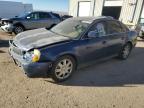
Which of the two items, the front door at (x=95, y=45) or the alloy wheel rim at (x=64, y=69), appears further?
the front door at (x=95, y=45)

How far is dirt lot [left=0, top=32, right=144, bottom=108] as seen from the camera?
11.2 feet

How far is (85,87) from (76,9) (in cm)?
1816

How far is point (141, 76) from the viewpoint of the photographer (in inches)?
198

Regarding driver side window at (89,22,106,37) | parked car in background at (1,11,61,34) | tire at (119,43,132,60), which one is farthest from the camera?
parked car in background at (1,11,61,34)

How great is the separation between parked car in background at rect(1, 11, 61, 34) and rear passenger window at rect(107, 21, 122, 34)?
5.02m

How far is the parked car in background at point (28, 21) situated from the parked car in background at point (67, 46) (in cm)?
523

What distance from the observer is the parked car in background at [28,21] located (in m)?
10.0

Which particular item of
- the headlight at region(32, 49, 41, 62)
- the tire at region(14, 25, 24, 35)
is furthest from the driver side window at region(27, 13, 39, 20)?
the headlight at region(32, 49, 41, 62)

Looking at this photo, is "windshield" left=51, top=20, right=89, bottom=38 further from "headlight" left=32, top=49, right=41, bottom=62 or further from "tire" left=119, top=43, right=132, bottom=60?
"tire" left=119, top=43, right=132, bottom=60

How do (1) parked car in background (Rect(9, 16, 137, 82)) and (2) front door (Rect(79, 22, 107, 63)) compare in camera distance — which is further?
(2) front door (Rect(79, 22, 107, 63))

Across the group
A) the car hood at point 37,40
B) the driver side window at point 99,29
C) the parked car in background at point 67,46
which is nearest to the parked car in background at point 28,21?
the parked car in background at point 67,46

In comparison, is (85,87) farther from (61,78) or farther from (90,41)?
(90,41)

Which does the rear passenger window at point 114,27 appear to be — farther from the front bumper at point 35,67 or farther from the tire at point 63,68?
the front bumper at point 35,67

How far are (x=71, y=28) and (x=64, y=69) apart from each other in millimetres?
1364
